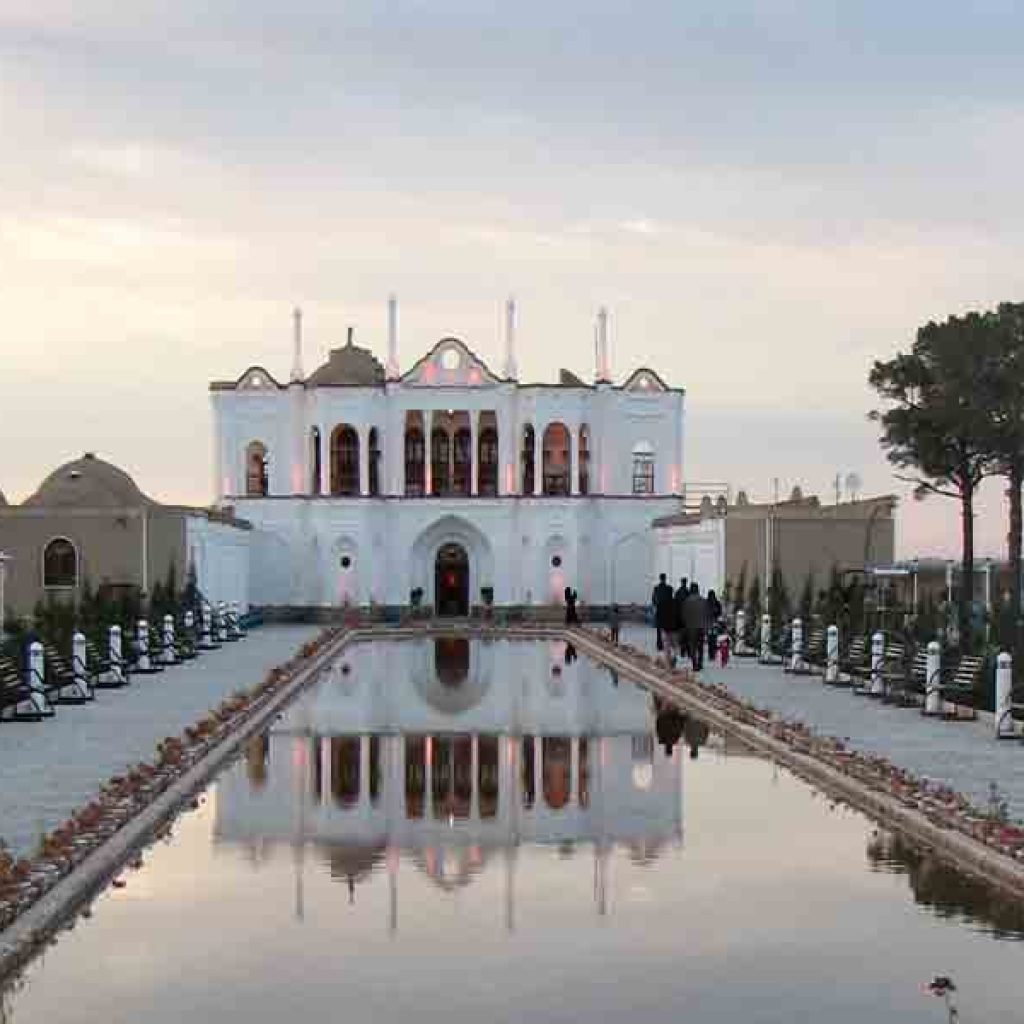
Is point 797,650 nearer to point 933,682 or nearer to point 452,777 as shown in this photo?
point 933,682

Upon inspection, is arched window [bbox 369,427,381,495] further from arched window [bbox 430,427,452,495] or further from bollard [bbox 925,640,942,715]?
bollard [bbox 925,640,942,715]

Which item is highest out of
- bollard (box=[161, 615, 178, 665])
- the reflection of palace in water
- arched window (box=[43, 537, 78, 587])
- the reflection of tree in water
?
arched window (box=[43, 537, 78, 587])

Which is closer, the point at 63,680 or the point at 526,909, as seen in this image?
the point at 526,909

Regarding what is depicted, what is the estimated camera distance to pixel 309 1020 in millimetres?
9031

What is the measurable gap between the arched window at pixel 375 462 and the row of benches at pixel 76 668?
92.2 ft

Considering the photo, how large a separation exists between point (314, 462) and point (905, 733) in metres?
47.9

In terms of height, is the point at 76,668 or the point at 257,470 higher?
the point at 257,470

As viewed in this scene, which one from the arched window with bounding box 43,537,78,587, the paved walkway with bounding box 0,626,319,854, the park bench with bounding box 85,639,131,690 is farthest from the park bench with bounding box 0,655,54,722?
the arched window with bounding box 43,537,78,587

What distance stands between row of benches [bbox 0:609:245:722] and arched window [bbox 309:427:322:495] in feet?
91.8

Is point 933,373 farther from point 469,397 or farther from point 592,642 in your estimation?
point 469,397

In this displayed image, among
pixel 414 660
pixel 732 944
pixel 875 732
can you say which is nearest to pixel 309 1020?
pixel 732 944

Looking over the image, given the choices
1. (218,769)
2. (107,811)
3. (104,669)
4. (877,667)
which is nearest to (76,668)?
(104,669)

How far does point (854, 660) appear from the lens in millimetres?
32344

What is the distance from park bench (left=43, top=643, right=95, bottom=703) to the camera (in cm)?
2653
